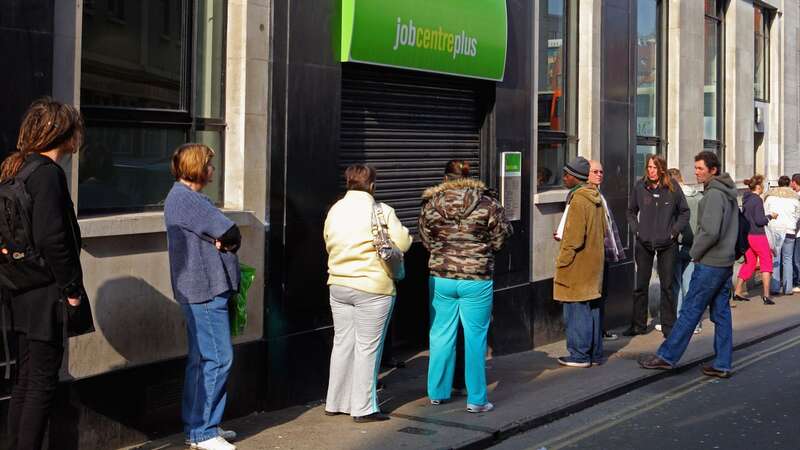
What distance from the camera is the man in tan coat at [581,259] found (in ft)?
33.0

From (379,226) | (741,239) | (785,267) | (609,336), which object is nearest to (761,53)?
(785,267)

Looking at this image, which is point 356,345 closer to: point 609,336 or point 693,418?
point 693,418

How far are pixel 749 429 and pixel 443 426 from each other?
7.35ft

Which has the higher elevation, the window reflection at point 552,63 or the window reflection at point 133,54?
the window reflection at point 552,63

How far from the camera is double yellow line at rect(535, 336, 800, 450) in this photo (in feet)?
24.7

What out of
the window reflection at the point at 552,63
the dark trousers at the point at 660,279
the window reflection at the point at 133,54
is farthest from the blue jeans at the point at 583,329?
the window reflection at the point at 133,54

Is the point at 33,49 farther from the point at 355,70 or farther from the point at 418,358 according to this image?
the point at 418,358

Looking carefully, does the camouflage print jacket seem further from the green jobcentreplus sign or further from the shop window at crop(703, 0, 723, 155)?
the shop window at crop(703, 0, 723, 155)

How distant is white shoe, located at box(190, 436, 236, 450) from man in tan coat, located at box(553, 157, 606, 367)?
14.4 feet

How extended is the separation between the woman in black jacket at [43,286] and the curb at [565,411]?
9.08ft

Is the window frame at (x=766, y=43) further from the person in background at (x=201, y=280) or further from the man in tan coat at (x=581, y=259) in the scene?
the person in background at (x=201, y=280)

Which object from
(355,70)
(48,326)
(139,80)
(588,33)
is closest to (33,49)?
(139,80)

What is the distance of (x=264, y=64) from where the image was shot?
7.88 meters

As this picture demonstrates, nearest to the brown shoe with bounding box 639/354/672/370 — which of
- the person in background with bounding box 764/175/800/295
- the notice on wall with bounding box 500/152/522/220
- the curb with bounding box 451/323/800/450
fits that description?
the curb with bounding box 451/323/800/450
